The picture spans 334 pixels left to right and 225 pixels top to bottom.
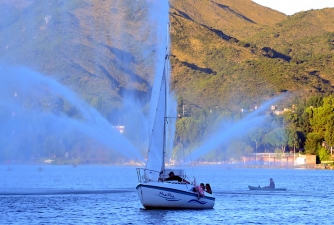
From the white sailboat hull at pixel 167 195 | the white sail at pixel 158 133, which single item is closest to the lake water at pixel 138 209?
the white sailboat hull at pixel 167 195

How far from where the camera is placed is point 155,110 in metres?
68.0

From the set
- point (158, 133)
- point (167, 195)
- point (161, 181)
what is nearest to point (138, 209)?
point (167, 195)

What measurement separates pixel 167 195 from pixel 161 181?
48.7 inches

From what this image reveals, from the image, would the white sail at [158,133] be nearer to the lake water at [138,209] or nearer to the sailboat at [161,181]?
the sailboat at [161,181]

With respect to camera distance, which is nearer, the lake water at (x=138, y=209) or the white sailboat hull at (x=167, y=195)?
the lake water at (x=138, y=209)

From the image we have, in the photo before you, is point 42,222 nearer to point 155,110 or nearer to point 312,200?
point 155,110

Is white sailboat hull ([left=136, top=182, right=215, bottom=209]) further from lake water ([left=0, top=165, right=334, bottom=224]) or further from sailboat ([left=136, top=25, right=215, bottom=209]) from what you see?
lake water ([left=0, top=165, right=334, bottom=224])

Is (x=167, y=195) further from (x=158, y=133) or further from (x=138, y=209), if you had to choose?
(x=138, y=209)

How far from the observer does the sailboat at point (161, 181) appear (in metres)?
64.6

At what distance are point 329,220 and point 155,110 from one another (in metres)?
16.9

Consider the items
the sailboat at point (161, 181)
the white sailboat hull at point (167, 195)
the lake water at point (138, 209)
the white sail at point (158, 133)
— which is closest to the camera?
the lake water at point (138, 209)

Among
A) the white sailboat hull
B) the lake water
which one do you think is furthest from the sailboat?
the lake water

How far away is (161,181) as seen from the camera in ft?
212

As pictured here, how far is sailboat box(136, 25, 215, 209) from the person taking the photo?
64625mm
